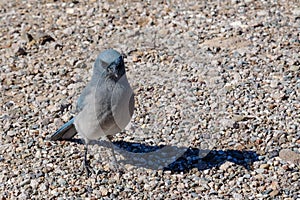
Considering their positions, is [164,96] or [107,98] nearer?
[107,98]

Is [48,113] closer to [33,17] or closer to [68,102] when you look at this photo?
[68,102]

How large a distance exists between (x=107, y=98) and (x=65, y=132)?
3.42 feet

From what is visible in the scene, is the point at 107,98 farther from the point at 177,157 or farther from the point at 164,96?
the point at 164,96

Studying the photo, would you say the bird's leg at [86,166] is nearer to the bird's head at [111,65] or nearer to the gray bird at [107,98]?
the gray bird at [107,98]

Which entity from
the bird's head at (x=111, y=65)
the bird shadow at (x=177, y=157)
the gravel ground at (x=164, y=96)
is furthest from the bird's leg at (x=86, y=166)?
the bird's head at (x=111, y=65)

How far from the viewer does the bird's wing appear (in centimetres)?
675

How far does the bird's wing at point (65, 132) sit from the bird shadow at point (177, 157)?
477mm

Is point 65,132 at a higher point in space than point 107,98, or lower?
lower

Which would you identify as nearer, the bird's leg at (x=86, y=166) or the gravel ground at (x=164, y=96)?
the gravel ground at (x=164, y=96)

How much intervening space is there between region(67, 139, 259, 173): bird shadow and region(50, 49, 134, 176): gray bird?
2.03 ft

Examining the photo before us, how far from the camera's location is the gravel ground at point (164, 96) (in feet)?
20.9

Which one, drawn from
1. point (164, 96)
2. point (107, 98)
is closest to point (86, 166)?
point (107, 98)

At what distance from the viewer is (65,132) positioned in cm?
685

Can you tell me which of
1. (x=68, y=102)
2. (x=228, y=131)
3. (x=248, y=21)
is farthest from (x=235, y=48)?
(x=68, y=102)
